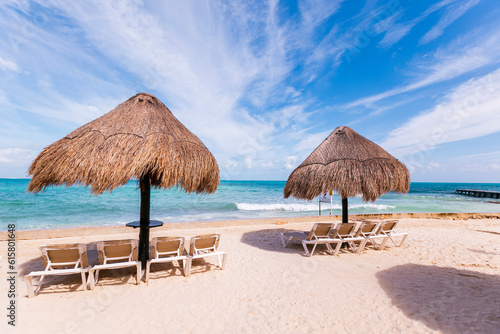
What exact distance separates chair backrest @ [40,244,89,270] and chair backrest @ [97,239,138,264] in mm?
222

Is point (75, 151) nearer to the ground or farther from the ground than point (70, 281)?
farther from the ground

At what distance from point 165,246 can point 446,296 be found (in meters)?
4.38

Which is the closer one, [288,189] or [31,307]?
[31,307]

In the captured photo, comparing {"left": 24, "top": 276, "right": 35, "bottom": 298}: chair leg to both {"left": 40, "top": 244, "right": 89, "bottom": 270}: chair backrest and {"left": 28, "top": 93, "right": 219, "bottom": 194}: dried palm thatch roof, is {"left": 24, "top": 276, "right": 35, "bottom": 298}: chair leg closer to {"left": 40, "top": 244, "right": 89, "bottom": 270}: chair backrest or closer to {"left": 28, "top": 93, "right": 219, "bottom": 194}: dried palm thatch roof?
{"left": 40, "top": 244, "right": 89, "bottom": 270}: chair backrest

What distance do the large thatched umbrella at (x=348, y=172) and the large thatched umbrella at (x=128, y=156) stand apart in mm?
2745

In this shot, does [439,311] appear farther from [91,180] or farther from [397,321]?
[91,180]

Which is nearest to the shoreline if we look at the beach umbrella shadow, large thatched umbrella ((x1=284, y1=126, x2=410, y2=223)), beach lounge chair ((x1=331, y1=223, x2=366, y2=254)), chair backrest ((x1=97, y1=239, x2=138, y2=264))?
large thatched umbrella ((x1=284, y1=126, x2=410, y2=223))

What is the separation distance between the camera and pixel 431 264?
16.0ft

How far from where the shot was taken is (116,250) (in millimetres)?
3914

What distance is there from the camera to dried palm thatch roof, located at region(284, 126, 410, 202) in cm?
584

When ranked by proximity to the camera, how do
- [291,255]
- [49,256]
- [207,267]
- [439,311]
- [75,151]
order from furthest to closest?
1. [291,255]
2. [207,267]
3. [75,151]
4. [49,256]
5. [439,311]

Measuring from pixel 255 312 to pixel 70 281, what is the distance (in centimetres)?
323

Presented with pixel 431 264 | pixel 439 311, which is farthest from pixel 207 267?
pixel 431 264

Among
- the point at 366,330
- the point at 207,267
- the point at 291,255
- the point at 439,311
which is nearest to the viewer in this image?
the point at 366,330
